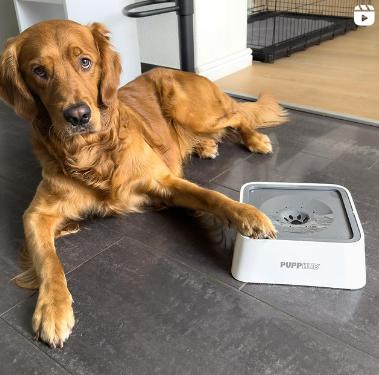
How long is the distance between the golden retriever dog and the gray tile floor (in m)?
0.07

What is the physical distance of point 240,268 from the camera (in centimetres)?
146

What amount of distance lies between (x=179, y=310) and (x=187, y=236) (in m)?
0.40

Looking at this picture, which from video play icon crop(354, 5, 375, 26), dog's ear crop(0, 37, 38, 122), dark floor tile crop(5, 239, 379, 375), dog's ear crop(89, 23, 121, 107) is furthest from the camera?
A: video play icon crop(354, 5, 375, 26)

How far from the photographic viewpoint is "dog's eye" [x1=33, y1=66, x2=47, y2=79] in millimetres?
1493

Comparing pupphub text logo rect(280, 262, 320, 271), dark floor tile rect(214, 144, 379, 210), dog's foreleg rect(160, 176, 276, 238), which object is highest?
dog's foreleg rect(160, 176, 276, 238)

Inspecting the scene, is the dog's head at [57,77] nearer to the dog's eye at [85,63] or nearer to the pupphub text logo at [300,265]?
the dog's eye at [85,63]

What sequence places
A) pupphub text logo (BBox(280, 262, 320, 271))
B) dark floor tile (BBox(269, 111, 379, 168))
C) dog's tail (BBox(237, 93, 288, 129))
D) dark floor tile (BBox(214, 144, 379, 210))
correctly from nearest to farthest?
pupphub text logo (BBox(280, 262, 320, 271)) < dark floor tile (BBox(214, 144, 379, 210)) < dark floor tile (BBox(269, 111, 379, 168)) < dog's tail (BBox(237, 93, 288, 129))

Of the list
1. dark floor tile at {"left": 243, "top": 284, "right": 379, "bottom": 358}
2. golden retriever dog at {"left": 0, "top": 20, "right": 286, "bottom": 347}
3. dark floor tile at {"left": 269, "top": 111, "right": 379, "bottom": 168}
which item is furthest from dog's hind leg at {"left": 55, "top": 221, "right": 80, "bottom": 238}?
dark floor tile at {"left": 269, "top": 111, "right": 379, "bottom": 168}

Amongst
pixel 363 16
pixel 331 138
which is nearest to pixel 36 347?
pixel 331 138

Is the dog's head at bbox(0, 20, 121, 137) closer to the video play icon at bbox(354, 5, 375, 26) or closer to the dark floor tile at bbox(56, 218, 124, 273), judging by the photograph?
the dark floor tile at bbox(56, 218, 124, 273)

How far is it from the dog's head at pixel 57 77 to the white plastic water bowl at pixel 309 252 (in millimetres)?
691

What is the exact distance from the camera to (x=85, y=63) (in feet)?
5.16

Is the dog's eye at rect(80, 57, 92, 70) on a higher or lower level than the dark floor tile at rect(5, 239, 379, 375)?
higher

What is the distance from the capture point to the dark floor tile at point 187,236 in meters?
1.57
